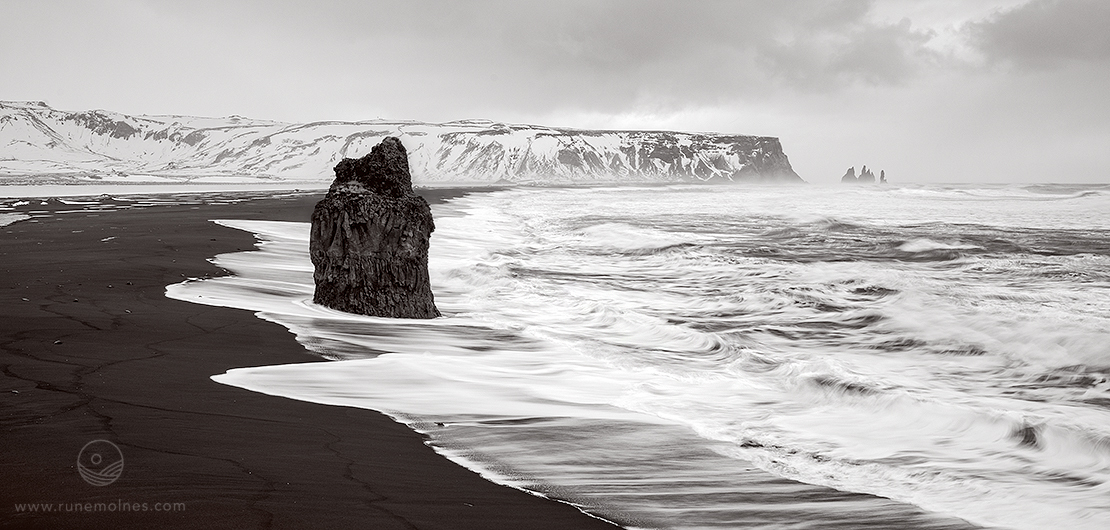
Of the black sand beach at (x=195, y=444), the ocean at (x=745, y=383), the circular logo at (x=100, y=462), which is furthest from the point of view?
the ocean at (x=745, y=383)

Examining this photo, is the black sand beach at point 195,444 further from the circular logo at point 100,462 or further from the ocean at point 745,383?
the ocean at point 745,383

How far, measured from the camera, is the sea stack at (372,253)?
34.5 ft

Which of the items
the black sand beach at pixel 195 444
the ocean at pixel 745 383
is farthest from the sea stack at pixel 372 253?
the black sand beach at pixel 195 444

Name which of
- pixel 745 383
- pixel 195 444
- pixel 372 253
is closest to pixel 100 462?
pixel 195 444

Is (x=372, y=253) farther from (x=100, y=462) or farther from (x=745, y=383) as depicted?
(x=100, y=462)

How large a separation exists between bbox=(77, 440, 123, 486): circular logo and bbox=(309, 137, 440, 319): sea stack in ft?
20.2

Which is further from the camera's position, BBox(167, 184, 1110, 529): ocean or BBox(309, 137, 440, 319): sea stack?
BBox(309, 137, 440, 319): sea stack

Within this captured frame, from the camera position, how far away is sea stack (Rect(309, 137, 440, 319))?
34.5ft

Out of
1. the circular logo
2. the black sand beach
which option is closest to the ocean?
the black sand beach

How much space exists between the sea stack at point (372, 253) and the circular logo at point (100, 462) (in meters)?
6.16

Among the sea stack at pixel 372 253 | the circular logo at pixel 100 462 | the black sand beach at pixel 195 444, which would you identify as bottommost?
the black sand beach at pixel 195 444

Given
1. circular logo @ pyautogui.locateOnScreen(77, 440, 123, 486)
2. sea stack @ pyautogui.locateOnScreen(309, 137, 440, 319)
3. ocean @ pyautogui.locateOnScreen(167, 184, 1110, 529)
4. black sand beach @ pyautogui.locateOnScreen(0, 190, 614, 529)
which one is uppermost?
sea stack @ pyautogui.locateOnScreen(309, 137, 440, 319)

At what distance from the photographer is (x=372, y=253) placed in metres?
10.7

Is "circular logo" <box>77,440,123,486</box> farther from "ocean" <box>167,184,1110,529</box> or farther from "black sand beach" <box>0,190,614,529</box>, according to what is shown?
"ocean" <box>167,184,1110,529</box>
